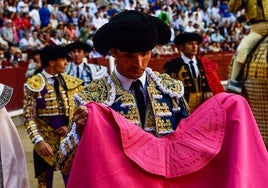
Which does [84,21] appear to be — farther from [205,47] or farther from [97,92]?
[97,92]

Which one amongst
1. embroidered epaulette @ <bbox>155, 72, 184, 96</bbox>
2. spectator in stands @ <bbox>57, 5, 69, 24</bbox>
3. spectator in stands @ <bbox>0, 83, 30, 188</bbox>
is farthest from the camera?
spectator in stands @ <bbox>57, 5, 69, 24</bbox>

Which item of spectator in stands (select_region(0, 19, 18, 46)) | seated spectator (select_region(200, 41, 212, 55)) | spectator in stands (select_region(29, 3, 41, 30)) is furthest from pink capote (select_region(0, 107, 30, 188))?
seated spectator (select_region(200, 41, 212, 55))

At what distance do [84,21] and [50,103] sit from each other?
11.1 m

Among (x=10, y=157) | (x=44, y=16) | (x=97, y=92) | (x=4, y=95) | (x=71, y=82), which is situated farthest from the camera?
(x=44, y=16)

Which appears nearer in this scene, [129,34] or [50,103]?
[129,34]

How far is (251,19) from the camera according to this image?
620 centimetres

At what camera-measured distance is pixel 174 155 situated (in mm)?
2381

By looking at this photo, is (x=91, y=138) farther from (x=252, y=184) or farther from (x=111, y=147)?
(x=252, y=184)

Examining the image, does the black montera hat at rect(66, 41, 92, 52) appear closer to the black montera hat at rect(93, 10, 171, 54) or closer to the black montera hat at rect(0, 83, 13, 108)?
the black montera hat at rect(0, 83, 13, 108)

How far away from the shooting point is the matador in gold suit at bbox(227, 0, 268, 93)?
5871 millimetres

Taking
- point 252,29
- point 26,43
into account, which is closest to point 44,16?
point 26,43

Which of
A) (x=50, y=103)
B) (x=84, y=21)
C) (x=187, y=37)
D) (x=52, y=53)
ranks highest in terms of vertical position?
(x=84, y=21)

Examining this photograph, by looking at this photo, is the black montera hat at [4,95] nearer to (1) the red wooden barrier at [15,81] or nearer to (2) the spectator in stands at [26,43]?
(1) the red wooden barrier at [15,81]

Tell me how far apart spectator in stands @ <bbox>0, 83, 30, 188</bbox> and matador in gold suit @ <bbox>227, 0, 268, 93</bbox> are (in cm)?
310
